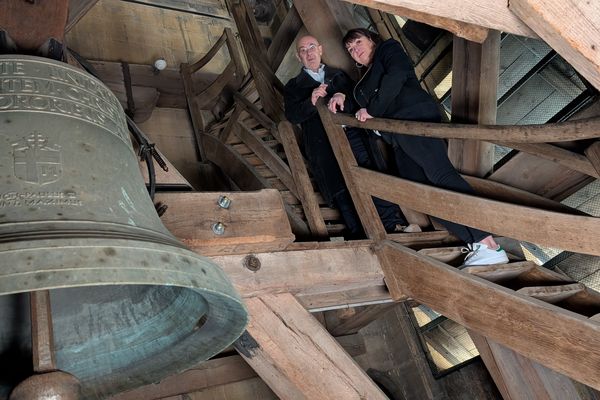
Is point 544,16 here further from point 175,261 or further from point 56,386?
point 56,386

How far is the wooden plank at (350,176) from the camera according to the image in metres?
2.94

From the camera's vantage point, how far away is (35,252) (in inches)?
41.3

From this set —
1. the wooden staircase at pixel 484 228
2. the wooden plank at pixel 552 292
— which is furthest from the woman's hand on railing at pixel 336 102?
the wooden plank at pixel 552 292

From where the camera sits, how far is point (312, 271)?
262cm

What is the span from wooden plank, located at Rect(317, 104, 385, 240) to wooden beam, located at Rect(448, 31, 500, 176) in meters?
0.57

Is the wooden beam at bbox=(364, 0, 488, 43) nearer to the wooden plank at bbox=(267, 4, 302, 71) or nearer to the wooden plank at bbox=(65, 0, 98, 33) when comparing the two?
the wooden plank at bbox=(65, 0, 98, 33)

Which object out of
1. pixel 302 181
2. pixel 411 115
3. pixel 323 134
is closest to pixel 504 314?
pixel 411 115

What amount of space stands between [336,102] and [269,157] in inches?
30.2

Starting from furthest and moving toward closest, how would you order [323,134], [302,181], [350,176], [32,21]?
[323,134]
[302,181]
[350,176]
[32,21]

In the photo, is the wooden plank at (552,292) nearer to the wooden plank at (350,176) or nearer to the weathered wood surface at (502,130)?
the weathered wood surface at (502,130)

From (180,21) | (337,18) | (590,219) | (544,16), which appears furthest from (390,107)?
(180,21)

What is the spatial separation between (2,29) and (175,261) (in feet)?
3.35

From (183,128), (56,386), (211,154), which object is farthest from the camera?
(183,128)

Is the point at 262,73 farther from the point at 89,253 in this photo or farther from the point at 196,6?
the point at 196,6
